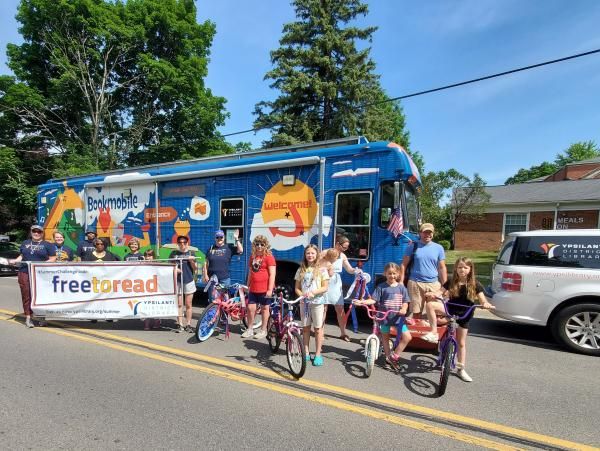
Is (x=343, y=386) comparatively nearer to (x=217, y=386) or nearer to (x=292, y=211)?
Answer: (x=217, y=386)

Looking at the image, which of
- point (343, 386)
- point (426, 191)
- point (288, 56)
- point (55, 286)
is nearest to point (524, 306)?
point (343, 386)

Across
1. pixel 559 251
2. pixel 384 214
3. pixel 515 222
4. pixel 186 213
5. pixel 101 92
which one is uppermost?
pixel 101 92

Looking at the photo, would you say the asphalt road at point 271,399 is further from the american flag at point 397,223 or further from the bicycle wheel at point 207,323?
the american flag at point 397,223

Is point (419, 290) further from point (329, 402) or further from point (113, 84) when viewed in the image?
point (113, 84)

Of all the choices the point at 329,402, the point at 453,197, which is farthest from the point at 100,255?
the point at 453,197

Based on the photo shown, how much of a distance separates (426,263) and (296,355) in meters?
2.30

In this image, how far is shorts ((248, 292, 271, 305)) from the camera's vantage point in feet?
18.3

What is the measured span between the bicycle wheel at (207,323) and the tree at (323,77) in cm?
1444

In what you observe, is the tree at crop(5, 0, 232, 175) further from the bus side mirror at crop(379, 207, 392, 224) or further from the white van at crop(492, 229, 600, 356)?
the white van at crop(492, 229, 600, 356)

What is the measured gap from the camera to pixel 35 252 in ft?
22.0

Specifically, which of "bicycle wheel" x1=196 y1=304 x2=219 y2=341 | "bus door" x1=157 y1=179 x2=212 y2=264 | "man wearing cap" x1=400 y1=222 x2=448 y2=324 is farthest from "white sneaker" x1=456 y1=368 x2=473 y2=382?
"bus door" x1=157 y1=179 x2=212 y2=264

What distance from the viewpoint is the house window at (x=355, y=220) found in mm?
6250

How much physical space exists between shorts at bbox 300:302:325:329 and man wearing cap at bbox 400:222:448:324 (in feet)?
4.62

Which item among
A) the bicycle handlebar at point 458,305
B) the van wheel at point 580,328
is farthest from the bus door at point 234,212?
the van wheel at point 580,328
